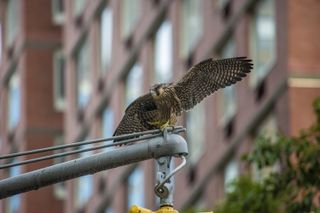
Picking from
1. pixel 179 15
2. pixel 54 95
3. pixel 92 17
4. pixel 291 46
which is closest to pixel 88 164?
pixel 291 46

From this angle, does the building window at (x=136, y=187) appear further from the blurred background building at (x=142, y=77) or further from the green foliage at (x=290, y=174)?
the green foliage at (x=290, y=174)

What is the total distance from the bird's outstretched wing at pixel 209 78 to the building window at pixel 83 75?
45.9m

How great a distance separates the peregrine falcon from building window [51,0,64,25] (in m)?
56.1

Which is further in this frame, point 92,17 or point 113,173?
point 92,17

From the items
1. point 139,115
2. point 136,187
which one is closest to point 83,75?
point 136,187

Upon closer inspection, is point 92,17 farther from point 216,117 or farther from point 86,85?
point 216,117

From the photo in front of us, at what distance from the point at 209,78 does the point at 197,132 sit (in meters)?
32.3

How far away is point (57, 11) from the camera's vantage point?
74.2 m

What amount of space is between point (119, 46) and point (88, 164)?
1763 inches

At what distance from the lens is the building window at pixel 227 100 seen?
1867 inches

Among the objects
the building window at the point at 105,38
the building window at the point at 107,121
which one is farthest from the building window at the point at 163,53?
the building window at the point at 105,38

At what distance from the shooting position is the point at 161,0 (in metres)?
54.6

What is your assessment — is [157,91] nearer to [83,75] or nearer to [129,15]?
[129,15]

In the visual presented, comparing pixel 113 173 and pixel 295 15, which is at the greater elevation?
pixel 295 15
